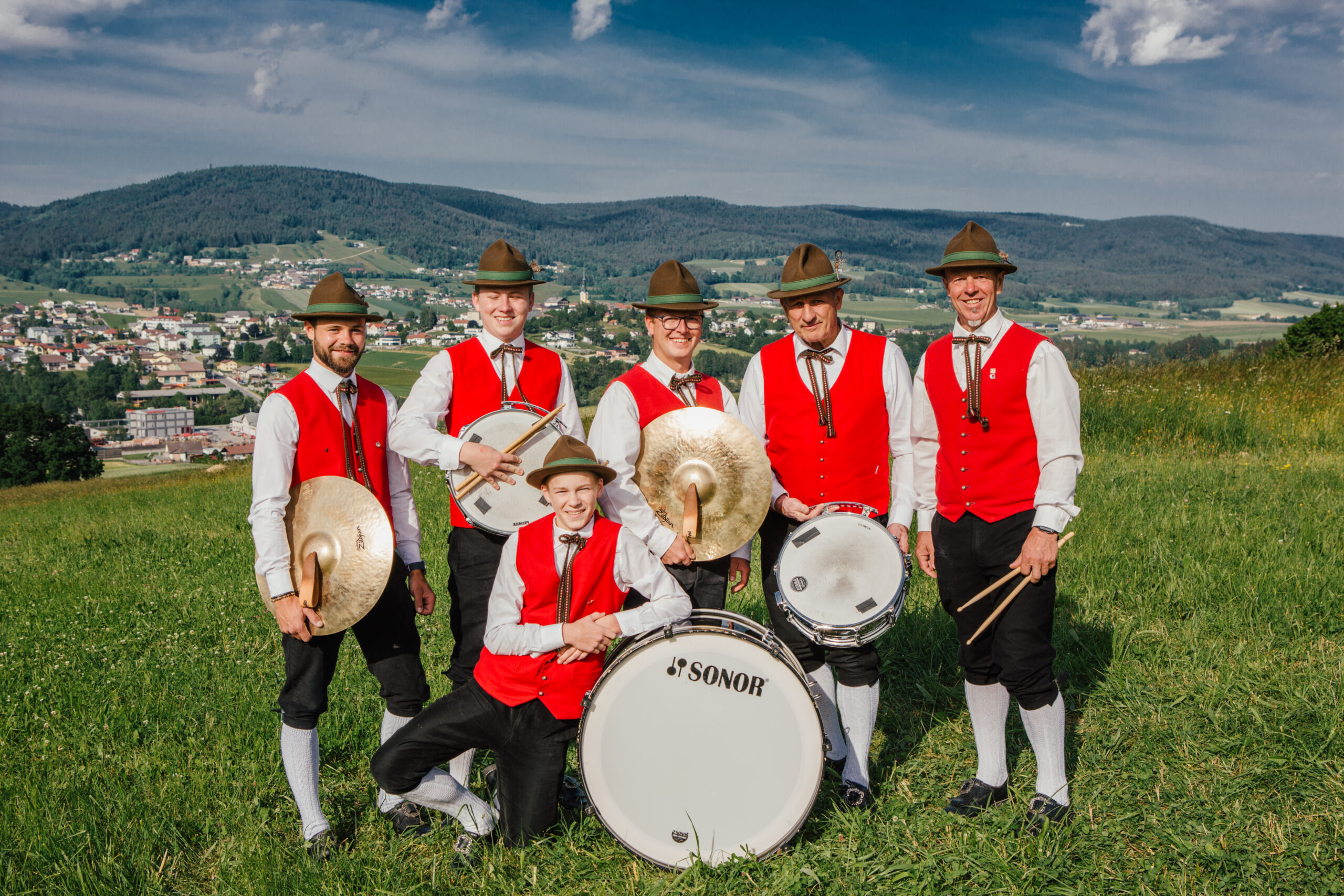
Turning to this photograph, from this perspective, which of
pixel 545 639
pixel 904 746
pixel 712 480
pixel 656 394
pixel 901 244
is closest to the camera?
pixel 545 639

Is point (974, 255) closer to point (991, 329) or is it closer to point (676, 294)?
point (991, 329)

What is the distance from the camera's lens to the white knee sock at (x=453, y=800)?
3373 millimetres

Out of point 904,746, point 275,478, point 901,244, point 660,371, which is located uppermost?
point 901,244

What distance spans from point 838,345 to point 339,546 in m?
2.34

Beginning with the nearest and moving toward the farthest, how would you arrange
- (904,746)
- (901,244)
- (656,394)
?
1. (656,394)
2. (904,746)
3. (901,244)

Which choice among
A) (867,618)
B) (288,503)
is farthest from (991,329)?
(288,503)

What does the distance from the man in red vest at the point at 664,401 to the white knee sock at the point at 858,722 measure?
0.73m

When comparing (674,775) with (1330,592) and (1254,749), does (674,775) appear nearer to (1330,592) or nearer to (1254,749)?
(1254,749)

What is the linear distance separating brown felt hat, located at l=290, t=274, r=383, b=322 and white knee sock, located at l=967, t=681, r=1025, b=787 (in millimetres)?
3189

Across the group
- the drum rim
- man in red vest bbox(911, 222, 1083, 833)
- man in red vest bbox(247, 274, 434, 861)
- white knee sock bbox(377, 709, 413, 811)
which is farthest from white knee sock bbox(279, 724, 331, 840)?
man in red vest bbox(911, 222, 1083, 833)

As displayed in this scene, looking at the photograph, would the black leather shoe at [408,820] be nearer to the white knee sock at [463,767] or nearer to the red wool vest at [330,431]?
the white knee sock at [463,767]

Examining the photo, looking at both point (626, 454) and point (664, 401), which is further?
point (664, 401)

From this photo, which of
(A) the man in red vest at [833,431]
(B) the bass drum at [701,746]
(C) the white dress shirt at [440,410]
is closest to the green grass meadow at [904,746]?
(B) the bass drum at [701,746]

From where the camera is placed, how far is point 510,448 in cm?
343
